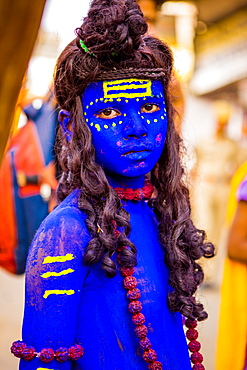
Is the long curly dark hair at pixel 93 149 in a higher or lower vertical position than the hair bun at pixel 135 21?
lower

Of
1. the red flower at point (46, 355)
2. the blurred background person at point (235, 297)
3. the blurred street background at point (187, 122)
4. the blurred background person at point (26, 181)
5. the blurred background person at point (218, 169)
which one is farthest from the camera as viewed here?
the blurred background person at point (218, 169)

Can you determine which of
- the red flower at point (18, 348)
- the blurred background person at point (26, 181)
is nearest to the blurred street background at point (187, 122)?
the blurred background person at point (26, 181)

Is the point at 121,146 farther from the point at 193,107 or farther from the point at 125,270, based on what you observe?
the point at 193,107

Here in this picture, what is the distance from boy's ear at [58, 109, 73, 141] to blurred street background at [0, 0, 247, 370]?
0.17 metres

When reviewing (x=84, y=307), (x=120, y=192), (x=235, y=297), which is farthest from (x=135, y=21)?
(x=235, y=297)

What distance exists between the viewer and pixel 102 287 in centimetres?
149

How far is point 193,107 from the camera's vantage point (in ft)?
50.9

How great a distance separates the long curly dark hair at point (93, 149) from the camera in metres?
1.51

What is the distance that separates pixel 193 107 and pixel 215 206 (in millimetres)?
8267

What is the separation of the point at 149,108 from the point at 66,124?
26 cm

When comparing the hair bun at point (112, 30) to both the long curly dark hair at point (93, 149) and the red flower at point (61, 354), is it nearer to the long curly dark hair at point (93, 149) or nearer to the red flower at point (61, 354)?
the long curly dark hair at point (93, 149)

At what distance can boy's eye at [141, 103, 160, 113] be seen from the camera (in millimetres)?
1592

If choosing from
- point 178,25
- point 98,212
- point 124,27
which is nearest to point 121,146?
point 98,212

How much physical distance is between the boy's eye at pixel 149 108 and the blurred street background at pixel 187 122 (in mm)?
252
